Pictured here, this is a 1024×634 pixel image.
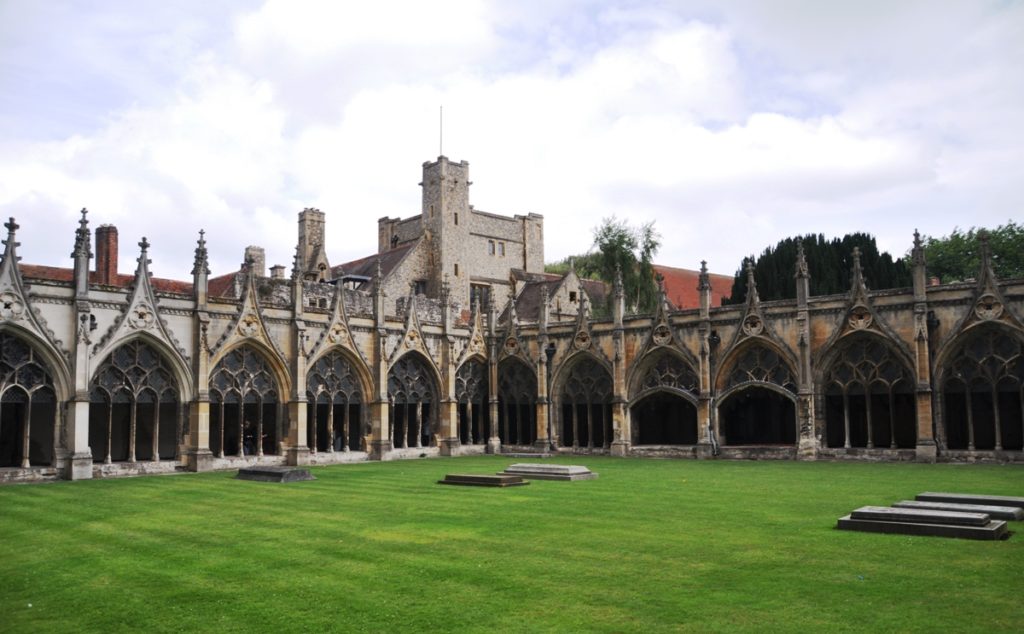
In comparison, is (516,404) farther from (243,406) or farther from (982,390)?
(982,390)

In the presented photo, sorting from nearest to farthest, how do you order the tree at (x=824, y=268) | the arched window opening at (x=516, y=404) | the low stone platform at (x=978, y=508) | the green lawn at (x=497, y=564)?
1. the green lawn at (x=497, y=564)
2. the low stone platform at (x=978, y=508)
3. the arched window opening at (x=516, y=404)
4. the tree at (x=824, y=268)

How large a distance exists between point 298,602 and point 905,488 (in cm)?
1377

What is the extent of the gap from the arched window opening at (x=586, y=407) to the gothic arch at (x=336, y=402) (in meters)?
8.40

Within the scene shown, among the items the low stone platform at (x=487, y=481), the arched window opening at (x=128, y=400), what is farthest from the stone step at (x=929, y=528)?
the arched window opening at (x=128, y=400)

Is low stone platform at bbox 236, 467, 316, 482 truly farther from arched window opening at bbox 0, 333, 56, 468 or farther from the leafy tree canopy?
the leafy tree canopy

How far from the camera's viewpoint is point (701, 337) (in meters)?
31.5

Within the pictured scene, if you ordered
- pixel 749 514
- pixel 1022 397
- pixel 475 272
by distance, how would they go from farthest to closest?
pixel 475 272 < pixel 1022 397 < pixel 749 514

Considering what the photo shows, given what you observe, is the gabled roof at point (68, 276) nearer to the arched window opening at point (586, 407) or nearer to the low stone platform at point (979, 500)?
the arched window opening at point (586, 407)

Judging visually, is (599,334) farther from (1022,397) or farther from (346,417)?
(1022,397)

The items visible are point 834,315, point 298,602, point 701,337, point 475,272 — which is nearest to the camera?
point 298,602

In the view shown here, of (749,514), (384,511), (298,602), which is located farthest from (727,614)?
(384,511)

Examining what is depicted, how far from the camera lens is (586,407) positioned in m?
35.5

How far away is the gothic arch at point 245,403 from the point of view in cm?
2808

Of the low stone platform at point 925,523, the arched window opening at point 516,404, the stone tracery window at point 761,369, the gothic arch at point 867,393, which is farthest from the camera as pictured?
the arched window opening at point 516,404
